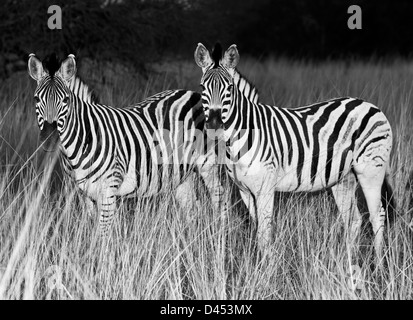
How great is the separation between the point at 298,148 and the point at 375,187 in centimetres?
55

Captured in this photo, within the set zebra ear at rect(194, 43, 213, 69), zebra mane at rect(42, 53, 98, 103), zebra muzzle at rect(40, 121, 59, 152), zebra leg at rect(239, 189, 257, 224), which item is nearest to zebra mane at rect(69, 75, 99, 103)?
zebra mane at rect(42, 53, 98, 103)

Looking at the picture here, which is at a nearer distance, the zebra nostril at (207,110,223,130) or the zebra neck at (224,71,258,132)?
the zebra nostril at (207,110,223,130)

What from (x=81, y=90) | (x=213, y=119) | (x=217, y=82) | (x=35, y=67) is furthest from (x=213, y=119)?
(x=35, y=67)

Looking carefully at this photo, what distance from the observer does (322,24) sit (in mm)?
20406

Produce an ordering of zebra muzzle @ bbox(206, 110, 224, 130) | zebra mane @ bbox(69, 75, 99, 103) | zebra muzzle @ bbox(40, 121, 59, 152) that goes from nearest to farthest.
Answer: zebra muzzle @ bbox(40, 121, 59, 152) → zebra muzzle @ bbox(206, 110, 224, 130) → zebra mane @ bbox(69, 75, 99, 103)

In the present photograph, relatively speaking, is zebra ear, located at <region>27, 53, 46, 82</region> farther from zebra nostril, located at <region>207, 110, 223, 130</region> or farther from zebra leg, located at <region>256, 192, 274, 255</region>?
zebra leg, located at <region>256, 192, 274, 255</region>

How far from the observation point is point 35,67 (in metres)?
3.77

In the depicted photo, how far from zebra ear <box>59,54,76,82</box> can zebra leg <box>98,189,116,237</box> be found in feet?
2.21

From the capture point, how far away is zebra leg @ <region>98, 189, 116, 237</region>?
12.8ft

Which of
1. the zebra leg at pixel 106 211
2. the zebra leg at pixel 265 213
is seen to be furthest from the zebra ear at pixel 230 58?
the zebra leg at pixel 106 211

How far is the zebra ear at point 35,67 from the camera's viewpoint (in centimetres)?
373

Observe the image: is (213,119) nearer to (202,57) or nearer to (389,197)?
(202,57)

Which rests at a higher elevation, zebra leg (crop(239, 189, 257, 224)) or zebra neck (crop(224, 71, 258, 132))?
zebra neck (crop(224, 71, 258, 132))
